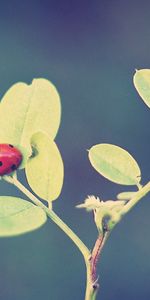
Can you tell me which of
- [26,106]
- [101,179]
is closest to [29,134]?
[26,106]

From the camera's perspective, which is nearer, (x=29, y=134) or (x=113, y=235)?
(x=29, y=134)

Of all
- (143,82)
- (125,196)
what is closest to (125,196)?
(125,196)

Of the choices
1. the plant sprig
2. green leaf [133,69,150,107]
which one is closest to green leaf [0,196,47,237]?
the plant sprig

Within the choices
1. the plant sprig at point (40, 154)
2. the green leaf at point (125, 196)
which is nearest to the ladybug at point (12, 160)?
the plant sprig at point (40, 154)

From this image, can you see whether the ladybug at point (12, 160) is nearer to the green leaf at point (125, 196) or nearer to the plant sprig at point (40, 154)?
the plant sprig at point (40, 154)

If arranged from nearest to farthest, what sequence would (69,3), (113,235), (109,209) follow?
(109,209) → (113,235) → (69,3)

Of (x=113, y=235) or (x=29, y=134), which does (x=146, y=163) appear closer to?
(x=113, y=235)

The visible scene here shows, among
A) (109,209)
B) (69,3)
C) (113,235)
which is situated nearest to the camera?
(109,209)

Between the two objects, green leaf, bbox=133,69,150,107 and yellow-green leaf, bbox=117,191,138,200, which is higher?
green leaf, bbox=133,69,150,107

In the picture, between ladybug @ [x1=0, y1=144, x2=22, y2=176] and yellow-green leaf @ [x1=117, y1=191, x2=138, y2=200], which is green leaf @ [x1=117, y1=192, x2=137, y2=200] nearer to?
yellow-green leaf @ [x1=117, y1=191, x2=138, y2=200]
